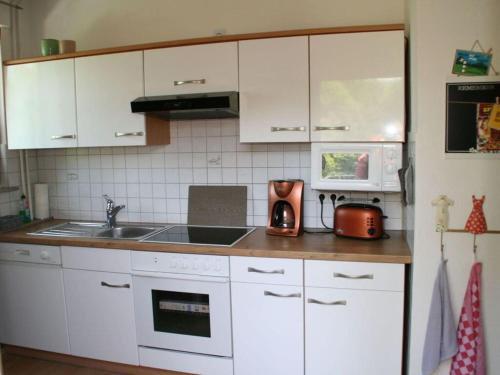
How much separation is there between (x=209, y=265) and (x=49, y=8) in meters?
2.35

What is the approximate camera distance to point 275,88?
85.4 inches

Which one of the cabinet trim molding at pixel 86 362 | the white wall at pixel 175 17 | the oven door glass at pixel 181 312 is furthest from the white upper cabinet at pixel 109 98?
the cabinet trim molding at pixel 86 362

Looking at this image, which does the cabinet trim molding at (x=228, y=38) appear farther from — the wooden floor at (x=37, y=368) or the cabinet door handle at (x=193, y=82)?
the wooden floor at (x=37, y=368)

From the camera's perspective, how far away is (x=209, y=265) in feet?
6.90

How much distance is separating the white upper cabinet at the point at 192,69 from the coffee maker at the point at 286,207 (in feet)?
2.09

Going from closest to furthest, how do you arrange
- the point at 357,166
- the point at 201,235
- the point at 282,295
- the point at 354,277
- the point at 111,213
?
1. the point at 354,277
2. the point at 282,295
3. the point at 357,166
4. the point at 201,235
5. the point at 111,213

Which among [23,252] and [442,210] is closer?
[442,210]

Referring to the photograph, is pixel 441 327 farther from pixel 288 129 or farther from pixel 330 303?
pixel 288 129

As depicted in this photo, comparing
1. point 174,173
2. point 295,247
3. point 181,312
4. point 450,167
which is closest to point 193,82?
point 174,173

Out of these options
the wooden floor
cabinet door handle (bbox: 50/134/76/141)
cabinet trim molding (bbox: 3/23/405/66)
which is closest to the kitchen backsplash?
cabinet door handle (bbox: 50/134/76/141)

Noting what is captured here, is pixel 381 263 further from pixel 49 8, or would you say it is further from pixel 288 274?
pixel 49 8

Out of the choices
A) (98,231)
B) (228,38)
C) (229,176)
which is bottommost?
(98,231)

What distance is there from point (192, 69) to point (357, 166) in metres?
1.11

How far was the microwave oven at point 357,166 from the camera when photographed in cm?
208
